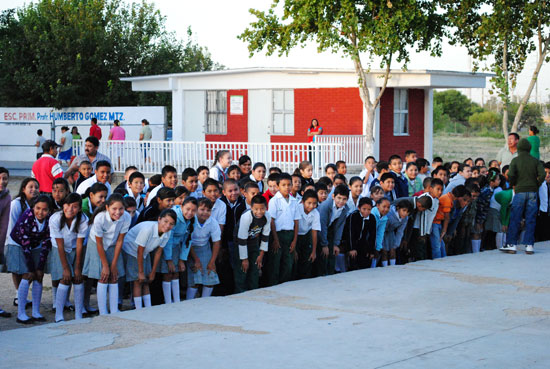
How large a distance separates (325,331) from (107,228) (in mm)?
2471

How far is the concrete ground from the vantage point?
5883mm

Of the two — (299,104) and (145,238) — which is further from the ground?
(299,104)

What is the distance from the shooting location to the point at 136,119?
28.0 meters

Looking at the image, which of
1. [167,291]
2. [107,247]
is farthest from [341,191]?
[107,247]

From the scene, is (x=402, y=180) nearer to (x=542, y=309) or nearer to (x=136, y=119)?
(x=542, y=309)

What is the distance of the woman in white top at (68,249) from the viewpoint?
26.1ft

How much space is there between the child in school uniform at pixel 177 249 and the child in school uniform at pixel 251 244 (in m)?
0.66

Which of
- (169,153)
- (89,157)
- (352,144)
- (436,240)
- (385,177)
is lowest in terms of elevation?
(436,240)

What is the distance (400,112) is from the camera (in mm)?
26188

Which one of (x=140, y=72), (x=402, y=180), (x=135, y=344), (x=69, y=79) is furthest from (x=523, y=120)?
(x=135, y=344)

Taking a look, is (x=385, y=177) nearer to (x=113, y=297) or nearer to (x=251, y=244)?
(x=251, y=244)

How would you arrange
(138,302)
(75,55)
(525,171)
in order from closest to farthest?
(138,302), (525,171), (75,55)

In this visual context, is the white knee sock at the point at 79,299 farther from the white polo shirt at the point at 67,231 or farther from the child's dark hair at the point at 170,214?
the child's dark hair at the point at 170,214

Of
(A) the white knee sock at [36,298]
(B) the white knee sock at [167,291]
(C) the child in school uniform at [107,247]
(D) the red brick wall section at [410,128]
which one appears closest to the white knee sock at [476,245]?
(B) the white knee sock at [167,291]
